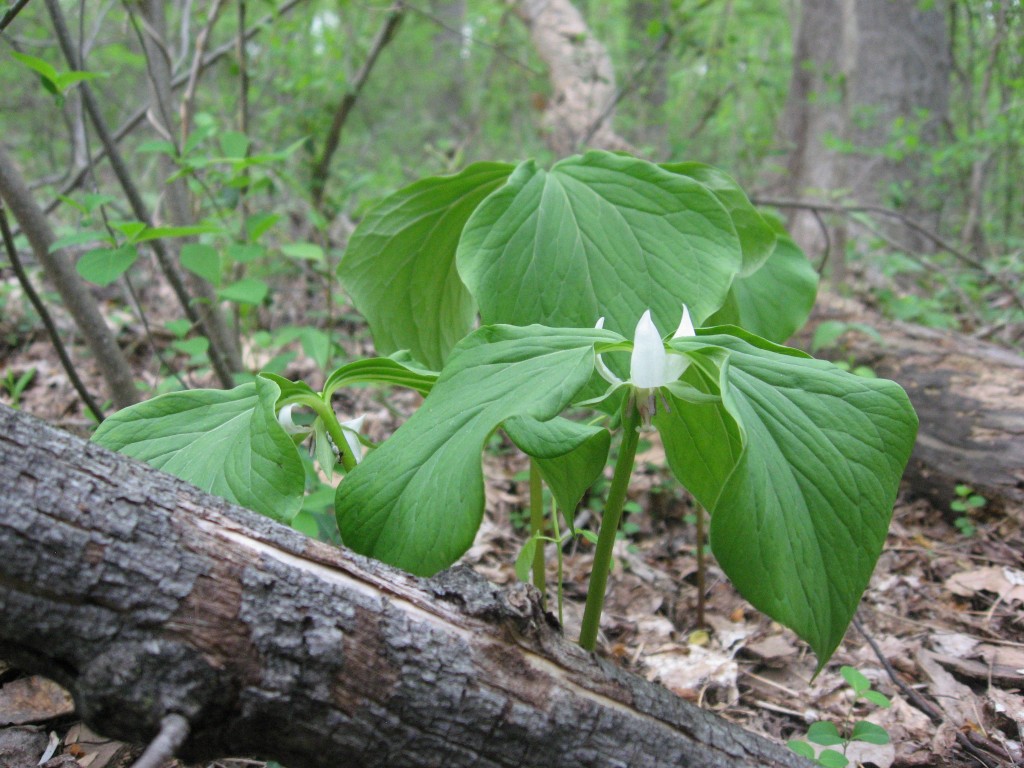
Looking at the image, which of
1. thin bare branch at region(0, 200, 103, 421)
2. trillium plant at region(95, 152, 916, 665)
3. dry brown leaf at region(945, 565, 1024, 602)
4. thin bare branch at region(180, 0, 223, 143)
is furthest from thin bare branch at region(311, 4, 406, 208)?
dry brown leaf at region(945, 565, 1024, 602)

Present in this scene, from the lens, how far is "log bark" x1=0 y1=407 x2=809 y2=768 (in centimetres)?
62

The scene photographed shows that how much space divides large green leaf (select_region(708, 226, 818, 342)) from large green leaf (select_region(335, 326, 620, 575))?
0.62 m

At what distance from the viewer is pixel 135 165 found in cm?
516

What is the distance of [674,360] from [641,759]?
0.42 meters

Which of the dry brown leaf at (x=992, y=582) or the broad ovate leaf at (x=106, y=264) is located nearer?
the broad ovate leaf at (x=106, y=264)

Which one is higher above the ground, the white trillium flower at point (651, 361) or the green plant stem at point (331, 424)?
the white trillium flower at point (651, 361)

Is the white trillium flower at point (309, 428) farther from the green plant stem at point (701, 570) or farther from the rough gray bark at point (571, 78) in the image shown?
the rough gray bark at point (571, 78)

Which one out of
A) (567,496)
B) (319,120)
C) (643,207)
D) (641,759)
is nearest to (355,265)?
(643,207)

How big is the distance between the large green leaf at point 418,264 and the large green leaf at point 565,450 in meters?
0.53

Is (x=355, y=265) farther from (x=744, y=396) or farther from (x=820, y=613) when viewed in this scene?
(x=820, y=613)

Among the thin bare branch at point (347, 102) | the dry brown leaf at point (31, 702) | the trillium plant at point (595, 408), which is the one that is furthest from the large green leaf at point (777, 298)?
the thin bare branch at point (347, 102)

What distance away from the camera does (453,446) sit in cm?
70

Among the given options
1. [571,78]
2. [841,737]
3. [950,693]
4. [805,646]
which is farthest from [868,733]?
[571,78]

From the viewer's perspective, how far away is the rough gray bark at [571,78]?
372 cm
